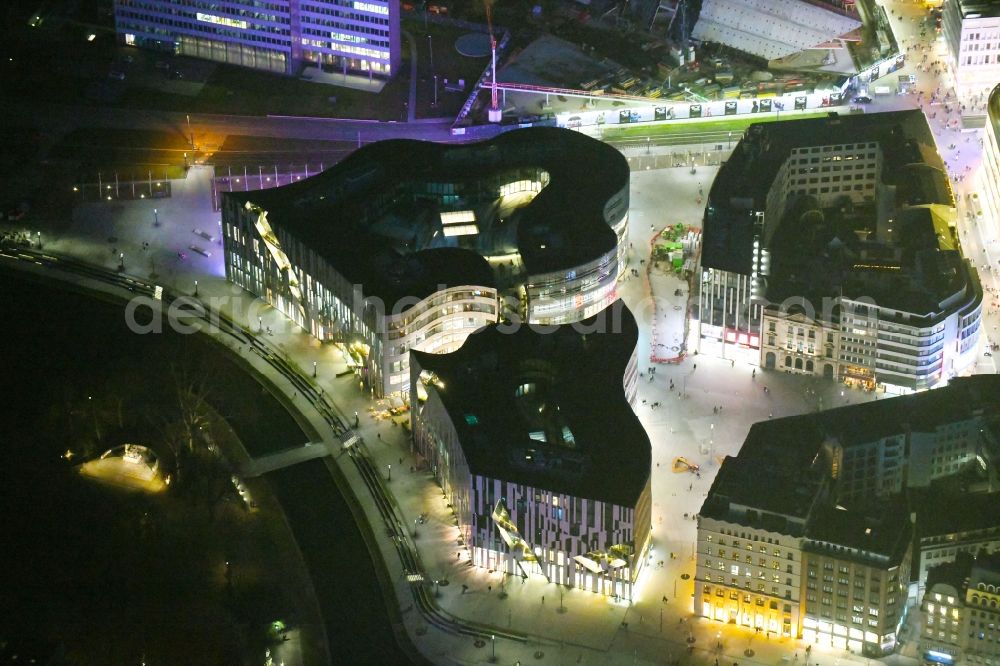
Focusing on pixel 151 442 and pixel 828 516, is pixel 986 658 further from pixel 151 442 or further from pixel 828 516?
pixel 151 442

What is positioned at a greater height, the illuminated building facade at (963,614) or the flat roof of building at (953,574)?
the flat roof of building at (953,574)

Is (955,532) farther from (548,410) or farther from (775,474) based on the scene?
(548,410)

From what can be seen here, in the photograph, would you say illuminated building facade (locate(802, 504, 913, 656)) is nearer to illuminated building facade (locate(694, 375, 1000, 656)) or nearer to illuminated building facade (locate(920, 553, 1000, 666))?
illuminated building facade (locate(694, 375, 1000, 656))

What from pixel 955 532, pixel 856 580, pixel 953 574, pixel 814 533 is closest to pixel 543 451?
pixel 814 533

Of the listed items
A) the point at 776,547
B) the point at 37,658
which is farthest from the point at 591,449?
the point at 37,658

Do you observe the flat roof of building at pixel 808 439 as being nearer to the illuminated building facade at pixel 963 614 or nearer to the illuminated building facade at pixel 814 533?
the illuminated building facade at pixel 814 533

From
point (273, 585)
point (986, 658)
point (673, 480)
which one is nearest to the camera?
point (986, 658)

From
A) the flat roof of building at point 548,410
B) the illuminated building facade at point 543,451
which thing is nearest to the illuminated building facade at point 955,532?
the illuminated building facade at point 543,451
